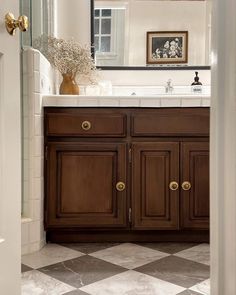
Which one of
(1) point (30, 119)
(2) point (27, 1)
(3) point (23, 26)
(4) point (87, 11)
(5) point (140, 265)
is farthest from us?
(4) point (87, 11)

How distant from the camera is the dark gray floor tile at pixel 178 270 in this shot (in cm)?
163

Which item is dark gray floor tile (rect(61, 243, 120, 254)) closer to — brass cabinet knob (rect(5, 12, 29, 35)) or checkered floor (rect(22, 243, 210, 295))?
checkered floor (rect(22, 243, 210, 295))

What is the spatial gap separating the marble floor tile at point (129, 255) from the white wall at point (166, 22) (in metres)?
1.34

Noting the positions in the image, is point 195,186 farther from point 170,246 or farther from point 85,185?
point 85,185

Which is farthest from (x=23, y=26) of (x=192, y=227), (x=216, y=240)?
(x=192, y=227)

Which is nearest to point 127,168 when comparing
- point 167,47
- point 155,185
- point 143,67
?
point 155,185

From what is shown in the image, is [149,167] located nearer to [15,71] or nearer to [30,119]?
[30,119]

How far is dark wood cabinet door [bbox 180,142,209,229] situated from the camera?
2158 mm

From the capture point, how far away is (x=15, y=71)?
1.18 meters

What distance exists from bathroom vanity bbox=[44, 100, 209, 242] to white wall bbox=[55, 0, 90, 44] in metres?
0.84

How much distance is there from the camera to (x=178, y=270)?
1.76 metres

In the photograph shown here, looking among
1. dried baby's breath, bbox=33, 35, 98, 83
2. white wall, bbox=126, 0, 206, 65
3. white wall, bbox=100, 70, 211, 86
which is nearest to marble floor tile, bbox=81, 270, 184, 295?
dried baby's breath, bbox=33, 35, 98, 83

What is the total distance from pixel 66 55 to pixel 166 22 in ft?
2.59

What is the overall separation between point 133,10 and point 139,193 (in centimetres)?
138
